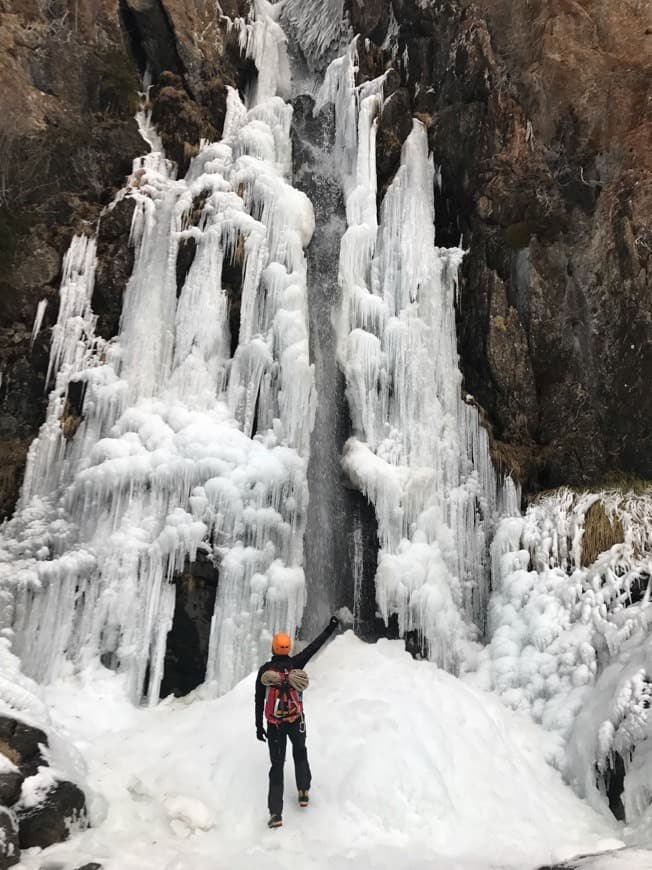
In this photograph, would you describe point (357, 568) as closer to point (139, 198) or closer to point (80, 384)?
point (80, 384)

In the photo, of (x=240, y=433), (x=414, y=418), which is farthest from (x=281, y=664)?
(x=414, y=418)

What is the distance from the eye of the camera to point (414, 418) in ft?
31.3

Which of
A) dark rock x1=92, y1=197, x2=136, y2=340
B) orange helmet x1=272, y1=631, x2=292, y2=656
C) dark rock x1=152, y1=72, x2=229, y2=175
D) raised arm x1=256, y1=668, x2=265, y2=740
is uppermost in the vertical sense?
dark rock x1=152, y1=72, x2=229, y2=175

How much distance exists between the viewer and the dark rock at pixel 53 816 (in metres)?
4.41

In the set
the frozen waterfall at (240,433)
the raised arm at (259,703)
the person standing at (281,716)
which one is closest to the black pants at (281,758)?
the person standing at (281,716)

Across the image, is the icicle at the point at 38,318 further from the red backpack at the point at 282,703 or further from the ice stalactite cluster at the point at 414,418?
the red backpack at the point at 282,703

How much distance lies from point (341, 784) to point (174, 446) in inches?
179

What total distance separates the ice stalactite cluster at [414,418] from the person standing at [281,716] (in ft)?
11.3

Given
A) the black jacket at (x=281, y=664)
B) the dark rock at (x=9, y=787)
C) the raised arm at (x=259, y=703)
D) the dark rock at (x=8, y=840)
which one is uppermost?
the black jacket at (x=281, y=664)

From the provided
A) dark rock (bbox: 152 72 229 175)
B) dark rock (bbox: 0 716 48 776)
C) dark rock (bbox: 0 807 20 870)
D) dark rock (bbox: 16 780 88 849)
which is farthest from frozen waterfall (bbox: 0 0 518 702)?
dark rock (bbox: 0 807 20 870)

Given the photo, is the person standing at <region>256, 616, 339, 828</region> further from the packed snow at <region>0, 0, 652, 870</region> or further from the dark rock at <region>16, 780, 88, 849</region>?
the dark rock at <region>16, 780, 88, 849</region>

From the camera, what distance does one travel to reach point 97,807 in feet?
16.5

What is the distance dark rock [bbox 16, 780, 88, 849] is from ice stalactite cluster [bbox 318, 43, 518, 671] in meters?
4.52

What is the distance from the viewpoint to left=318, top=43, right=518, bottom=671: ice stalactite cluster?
8.55m
